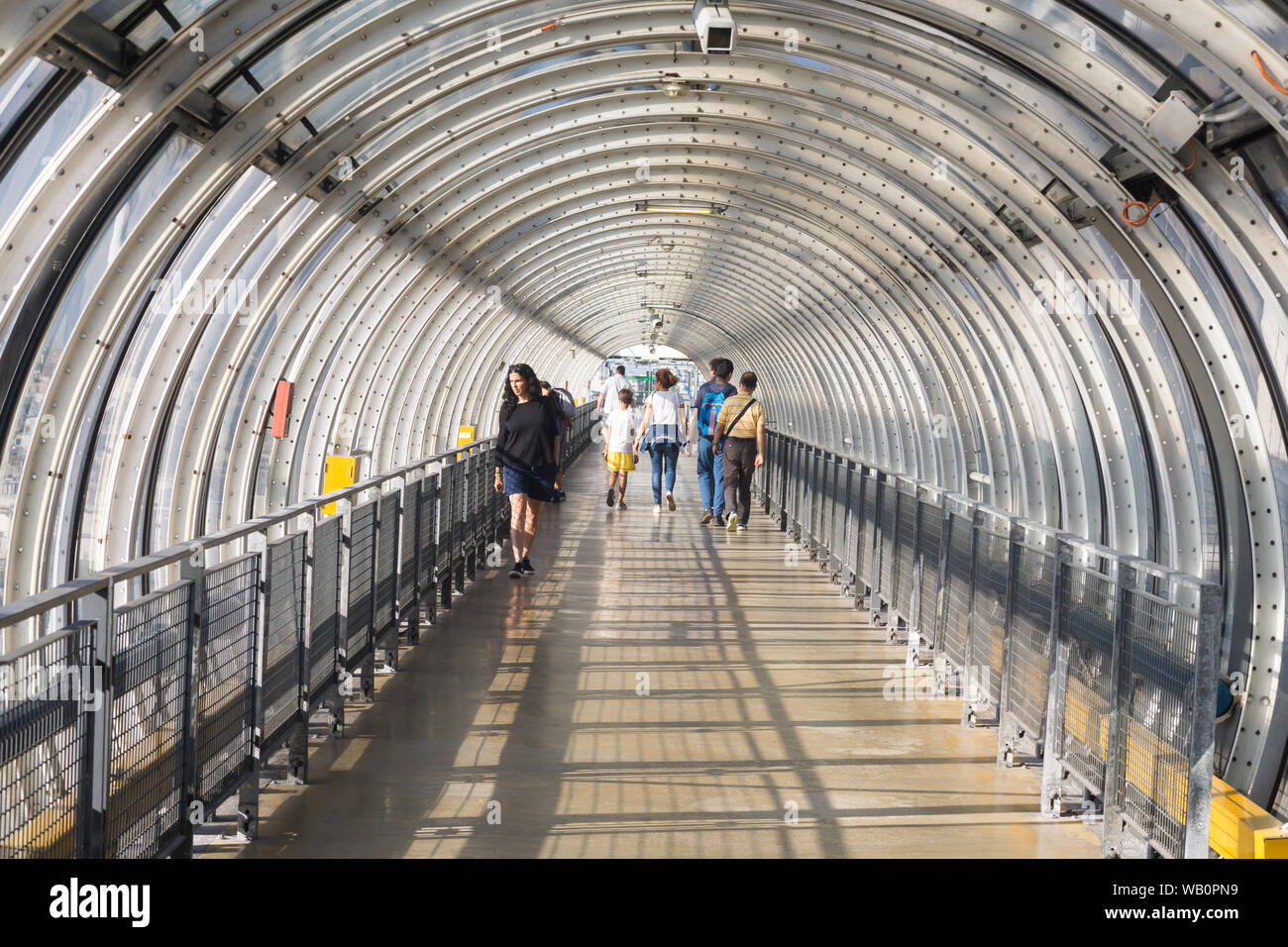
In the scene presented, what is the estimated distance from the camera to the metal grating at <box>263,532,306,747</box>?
5707 millimetres

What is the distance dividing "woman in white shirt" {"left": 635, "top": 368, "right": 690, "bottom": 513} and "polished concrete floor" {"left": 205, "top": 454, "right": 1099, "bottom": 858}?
652 cm

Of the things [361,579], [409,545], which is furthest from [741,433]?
[361,579]

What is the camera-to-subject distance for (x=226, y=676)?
5211 millimetres

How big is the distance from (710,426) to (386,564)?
866 centimetres

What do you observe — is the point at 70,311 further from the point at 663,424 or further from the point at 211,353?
the point at 663,424

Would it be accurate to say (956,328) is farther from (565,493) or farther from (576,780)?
(576,780)

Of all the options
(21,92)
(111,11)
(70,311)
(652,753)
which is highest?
(111,11)

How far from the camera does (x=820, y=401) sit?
2805 centimetres

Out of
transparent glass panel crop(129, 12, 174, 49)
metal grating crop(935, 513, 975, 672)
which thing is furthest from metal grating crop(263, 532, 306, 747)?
metal grating crop(935, 513, 975, 672)

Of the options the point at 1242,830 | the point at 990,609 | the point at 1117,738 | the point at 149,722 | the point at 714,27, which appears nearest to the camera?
the point at 149,722

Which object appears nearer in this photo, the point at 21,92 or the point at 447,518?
the point at 21,92

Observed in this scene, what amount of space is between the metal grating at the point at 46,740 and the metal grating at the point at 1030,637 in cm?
425

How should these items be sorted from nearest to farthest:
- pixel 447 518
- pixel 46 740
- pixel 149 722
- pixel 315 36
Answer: pixel 46 740, pixel 149 722, pixel 315 36, pixel 447 518

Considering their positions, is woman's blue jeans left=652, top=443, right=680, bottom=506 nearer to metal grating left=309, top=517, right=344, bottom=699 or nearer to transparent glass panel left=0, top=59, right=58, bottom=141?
metal grating left=309, top=517, right=344, bottom=699
